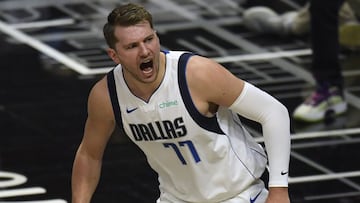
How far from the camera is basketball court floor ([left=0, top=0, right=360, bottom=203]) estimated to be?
6.71 meters

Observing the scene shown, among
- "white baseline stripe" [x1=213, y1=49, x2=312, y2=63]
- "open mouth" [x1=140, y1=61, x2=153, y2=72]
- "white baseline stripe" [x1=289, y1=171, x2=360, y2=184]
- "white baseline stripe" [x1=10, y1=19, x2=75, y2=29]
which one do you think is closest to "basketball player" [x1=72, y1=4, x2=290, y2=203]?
"open mouth" [x1=140, y1=61, x2=153, y2=72]

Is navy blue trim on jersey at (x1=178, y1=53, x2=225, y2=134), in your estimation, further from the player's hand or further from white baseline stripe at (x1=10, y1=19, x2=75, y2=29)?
white baseline stripe at (x1=10, y1=19, x2=75, y2=29)

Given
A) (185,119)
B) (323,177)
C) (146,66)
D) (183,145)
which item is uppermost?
(146,66)

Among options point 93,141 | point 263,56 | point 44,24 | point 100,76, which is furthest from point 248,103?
point 44,24

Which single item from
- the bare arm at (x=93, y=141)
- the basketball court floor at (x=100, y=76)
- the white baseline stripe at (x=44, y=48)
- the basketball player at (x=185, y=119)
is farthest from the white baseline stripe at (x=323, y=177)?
the white baseline stripe at (x=44, y=48)

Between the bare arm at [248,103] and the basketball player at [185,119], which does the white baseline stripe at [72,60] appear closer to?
the basketball player at [185,119]

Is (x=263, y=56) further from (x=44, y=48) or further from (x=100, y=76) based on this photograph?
(x=44, y=48)

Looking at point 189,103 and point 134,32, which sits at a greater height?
point 134,32

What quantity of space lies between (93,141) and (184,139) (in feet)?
1.38

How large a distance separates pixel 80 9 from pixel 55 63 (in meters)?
1.77

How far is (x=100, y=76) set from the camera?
8.91 m

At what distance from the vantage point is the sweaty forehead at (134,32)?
4246 mm

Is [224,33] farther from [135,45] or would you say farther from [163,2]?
[135,45]

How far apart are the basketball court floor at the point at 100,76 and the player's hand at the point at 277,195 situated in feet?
6.51
